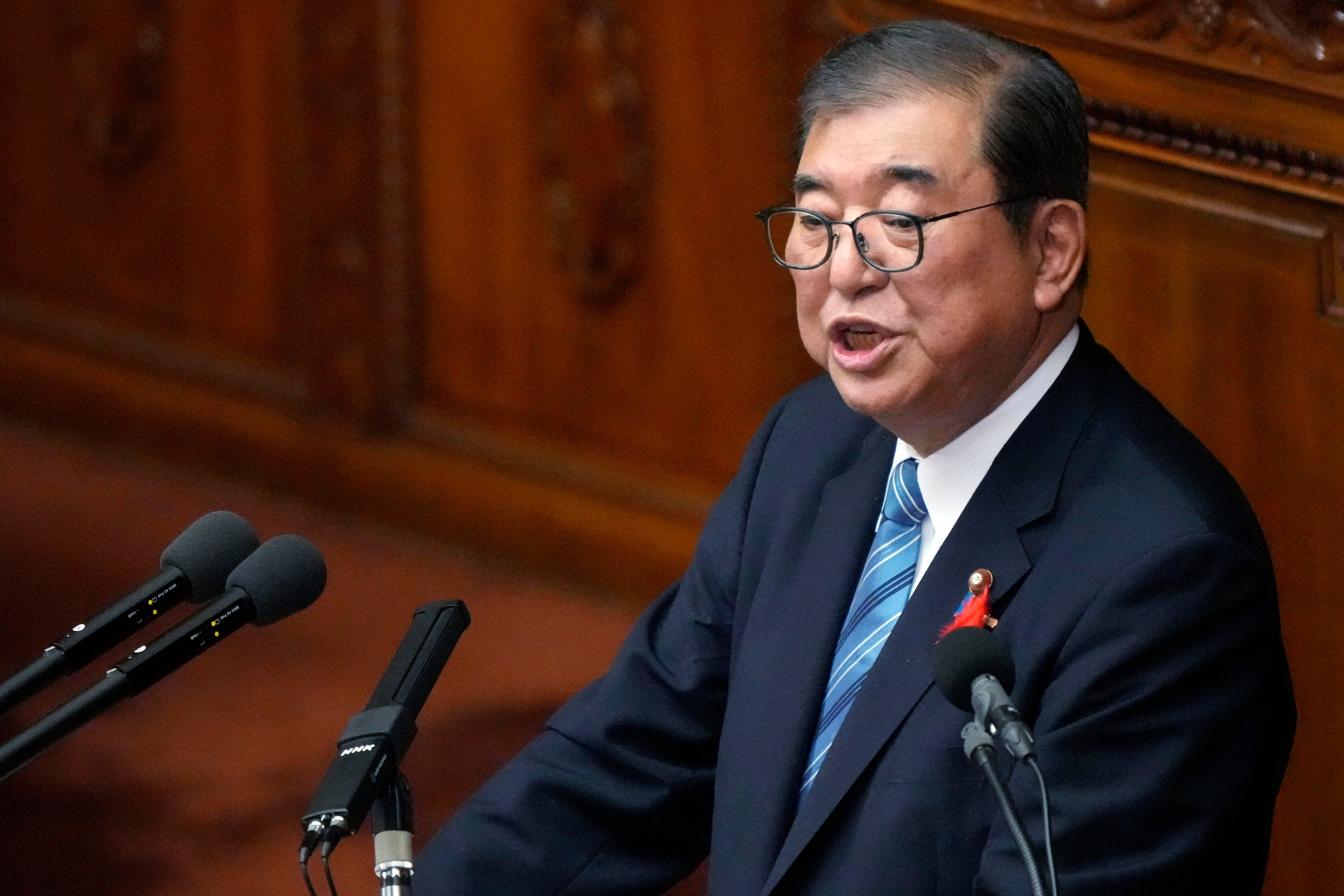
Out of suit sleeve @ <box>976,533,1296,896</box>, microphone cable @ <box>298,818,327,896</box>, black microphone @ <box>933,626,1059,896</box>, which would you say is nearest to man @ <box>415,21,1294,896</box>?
suit sleeve @ <box>976,533,1296,896</box>

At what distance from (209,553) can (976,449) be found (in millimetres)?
842

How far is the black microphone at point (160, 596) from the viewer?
1.69m

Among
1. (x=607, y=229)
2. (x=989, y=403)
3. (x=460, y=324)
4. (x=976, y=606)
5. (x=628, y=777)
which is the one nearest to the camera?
(x=976, y=606)

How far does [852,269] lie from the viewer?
215cm

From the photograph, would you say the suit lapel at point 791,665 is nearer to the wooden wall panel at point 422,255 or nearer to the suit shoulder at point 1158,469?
the suit shoulder at point 1158,469

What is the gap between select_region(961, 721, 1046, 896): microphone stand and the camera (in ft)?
5.10

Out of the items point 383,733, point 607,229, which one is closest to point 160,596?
point 383,733

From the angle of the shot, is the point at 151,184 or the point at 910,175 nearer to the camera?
the point at 910,175

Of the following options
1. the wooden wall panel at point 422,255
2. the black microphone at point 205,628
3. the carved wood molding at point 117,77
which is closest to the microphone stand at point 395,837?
the black microphone at point 205,628

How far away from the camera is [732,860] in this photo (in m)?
2.25

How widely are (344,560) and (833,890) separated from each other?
9.76 ft

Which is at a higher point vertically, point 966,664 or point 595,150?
point 595,150

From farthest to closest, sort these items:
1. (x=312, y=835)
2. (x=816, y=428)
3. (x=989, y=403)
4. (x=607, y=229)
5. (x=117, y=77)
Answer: (x=117, y=77) < (x=607, y=229) < (x=816, y=428) < (x=989, y=403) < (x=312, y=835)

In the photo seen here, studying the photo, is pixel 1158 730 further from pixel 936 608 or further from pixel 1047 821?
pixel 1047 821
